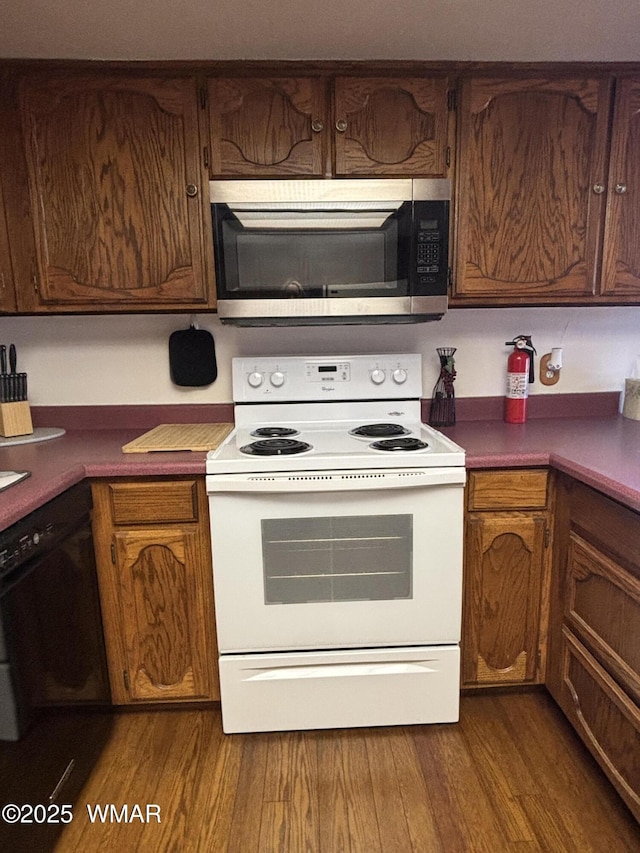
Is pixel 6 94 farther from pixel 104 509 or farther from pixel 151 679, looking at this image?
pixel 151 679

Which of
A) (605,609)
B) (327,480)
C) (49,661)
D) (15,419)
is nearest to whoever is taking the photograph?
(49,661)

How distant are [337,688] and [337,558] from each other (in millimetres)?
423

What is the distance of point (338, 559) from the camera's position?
1605mm

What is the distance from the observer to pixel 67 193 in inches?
66.6

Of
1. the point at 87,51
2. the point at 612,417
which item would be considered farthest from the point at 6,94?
the point at 612,417

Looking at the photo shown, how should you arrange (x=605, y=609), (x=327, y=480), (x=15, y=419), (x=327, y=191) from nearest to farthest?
(x=605, y=609) < (x=327, y=480) < (x=327, y=191) < (x=15, y=419)

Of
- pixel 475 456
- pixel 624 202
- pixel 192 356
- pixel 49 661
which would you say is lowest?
pixel 49 661

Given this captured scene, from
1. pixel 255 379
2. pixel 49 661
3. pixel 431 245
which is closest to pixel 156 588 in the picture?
pixel 49 661

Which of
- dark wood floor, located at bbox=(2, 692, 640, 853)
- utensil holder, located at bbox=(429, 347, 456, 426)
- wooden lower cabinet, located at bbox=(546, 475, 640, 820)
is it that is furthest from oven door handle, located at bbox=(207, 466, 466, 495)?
dark wood floor, located at bbox=(2, 692, 640, 853)

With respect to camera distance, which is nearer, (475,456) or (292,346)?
(475,456)

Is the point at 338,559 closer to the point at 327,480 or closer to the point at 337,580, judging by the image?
the point at 337,580

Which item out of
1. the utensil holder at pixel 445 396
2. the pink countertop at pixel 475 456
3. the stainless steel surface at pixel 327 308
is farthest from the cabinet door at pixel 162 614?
the utensil holder at pixel 445 396

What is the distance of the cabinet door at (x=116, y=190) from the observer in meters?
1.66

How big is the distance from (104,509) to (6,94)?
1.32 meters
